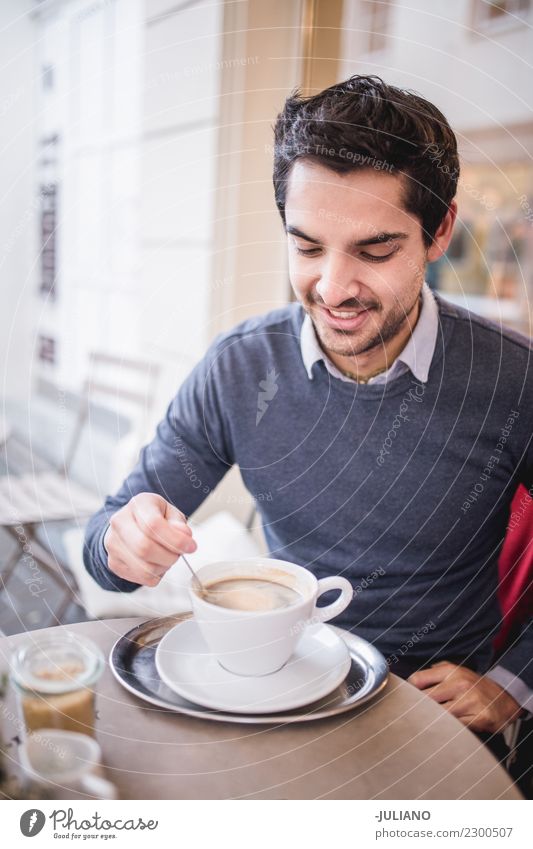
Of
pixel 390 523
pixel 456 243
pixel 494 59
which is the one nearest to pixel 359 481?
pixel 390 523

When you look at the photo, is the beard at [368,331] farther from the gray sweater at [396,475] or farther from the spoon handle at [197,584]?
the spoon handle at [197,584]

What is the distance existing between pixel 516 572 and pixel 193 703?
38 centimetres

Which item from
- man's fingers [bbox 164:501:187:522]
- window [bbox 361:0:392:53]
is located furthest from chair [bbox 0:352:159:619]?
window [bbox 361:0:392:53]

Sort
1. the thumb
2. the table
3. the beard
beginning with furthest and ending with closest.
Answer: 1. the beard
2. the thumb
3. the table

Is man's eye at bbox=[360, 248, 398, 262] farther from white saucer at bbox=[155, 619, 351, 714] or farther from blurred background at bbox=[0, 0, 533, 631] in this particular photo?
white saucer at bbox=[155, 619, 351, 714]

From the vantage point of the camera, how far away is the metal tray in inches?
15.1

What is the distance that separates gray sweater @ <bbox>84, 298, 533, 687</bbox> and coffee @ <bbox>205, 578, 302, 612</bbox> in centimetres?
17

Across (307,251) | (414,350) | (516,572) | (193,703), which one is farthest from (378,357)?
(193,703)

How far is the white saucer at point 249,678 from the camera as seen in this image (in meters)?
0.39

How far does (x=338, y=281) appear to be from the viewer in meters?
0.52

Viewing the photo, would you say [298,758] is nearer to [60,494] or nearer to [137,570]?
[137,570]

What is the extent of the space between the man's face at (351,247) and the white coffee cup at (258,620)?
0.71 feet
